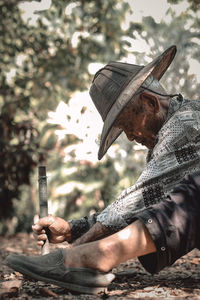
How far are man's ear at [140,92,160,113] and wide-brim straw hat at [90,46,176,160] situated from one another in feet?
0.26

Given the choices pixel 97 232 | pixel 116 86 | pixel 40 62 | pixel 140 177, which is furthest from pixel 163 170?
pixel 40 62

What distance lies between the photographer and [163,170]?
1.72 meters

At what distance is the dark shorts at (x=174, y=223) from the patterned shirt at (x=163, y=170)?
117 millimetres

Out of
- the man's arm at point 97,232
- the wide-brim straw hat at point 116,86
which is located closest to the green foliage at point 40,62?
the wide-brim straw hat at point 116,86

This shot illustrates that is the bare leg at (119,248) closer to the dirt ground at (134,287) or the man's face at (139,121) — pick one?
the dirt ground at (134,287)

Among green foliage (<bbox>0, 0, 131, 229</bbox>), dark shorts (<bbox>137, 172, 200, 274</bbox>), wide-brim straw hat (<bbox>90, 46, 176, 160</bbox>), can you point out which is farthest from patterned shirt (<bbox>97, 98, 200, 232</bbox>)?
green foliage (<bbox>0, 0, 131, 229</bbox>)

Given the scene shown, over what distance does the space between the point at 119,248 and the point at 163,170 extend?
0.42 meters

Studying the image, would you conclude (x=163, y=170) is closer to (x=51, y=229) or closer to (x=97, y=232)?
(x=97, y=232)

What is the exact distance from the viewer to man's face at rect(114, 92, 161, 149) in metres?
1.96

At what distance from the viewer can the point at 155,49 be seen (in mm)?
3613

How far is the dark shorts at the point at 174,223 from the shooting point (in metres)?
1.49

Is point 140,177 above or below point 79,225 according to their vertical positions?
above

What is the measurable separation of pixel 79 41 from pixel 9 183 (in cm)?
217

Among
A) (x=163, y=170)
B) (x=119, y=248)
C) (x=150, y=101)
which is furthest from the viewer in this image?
(x=150, y=101)
